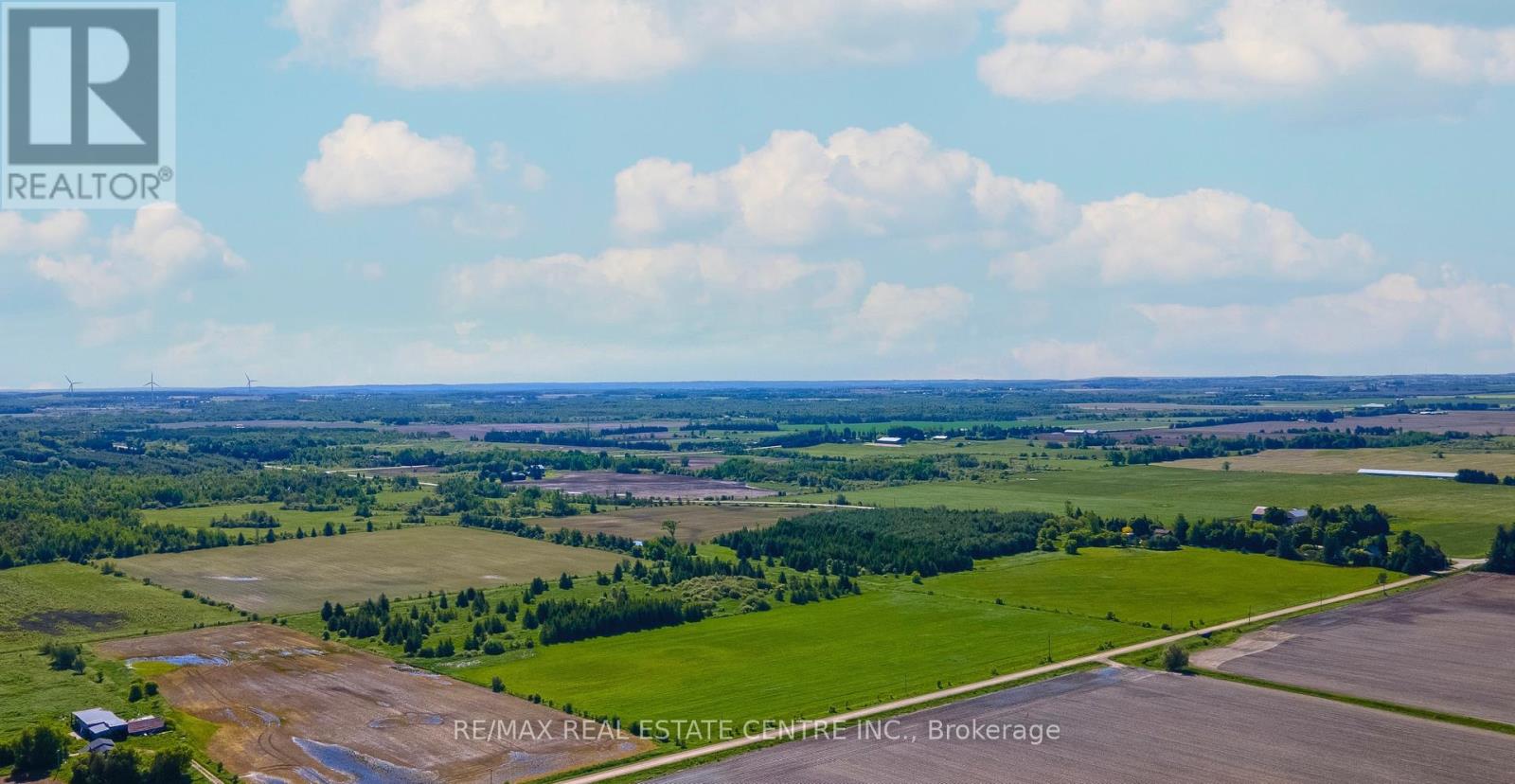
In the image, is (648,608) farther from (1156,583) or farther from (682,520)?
(682,520)

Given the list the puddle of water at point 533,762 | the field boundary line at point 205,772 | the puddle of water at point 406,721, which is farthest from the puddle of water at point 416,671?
the field boundary line at point 205,772

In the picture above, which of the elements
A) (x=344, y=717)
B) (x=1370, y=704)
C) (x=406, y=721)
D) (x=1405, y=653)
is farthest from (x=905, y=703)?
(x=1405, y=653)

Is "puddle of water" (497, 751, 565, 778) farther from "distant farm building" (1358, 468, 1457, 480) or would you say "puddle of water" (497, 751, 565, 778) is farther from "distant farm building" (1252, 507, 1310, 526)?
"distant farm building" (1358, 468, 1457, 480)

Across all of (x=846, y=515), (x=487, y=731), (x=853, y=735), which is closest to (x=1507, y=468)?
(x=846, y=515)

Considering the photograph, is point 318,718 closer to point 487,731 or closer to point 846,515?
point 487,731

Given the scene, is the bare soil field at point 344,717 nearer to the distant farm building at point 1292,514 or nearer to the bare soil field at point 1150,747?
the bare soil field at point 1150,747
